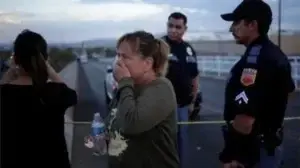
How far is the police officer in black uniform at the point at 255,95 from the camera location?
2529mm

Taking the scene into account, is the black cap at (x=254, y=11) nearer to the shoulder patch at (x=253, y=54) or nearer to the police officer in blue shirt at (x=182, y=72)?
the shoulder patch at (x=253, y=54)

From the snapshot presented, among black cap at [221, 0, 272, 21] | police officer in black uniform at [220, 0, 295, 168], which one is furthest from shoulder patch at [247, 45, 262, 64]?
black cap at [221, 0, 272, 21]

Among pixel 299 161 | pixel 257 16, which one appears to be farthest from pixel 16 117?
pixel 299 161

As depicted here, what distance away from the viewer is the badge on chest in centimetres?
251

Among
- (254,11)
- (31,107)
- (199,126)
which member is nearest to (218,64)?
(199,126)

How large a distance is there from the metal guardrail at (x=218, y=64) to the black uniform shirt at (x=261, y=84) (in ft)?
5.47

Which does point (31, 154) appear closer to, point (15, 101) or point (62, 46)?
point (15, 101)

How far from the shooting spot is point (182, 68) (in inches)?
180

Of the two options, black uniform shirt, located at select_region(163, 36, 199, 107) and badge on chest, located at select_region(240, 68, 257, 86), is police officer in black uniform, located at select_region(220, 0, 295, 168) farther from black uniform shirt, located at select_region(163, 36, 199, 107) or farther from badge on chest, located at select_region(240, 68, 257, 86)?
black uniform shirt, located at select_region(163, 36, 199, 107)

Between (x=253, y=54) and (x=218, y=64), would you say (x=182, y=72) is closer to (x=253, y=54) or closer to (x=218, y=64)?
(x=218, y=64)

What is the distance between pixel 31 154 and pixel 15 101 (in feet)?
0.89

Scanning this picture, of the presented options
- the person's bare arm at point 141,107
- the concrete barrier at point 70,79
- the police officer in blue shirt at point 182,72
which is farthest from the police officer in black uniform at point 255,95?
the police officer in blue shirt at point 182,72

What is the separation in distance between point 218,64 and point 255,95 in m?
1.93

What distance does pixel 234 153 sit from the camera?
2.62 meters
